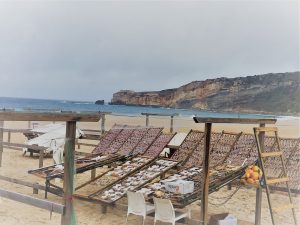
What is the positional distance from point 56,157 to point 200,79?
54.1 meters

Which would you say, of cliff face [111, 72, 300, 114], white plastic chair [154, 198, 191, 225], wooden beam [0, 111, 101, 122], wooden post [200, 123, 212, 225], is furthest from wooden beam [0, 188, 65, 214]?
cliff face [111, 72, 300, 114]

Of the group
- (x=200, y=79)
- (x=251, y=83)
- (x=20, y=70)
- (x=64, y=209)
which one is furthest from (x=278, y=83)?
(x=64, y=209)

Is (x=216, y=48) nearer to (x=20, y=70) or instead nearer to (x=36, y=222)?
(x=20, y=70)

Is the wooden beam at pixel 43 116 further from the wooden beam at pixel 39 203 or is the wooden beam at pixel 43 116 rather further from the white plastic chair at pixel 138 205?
the white plastic chair at pixel 138 205

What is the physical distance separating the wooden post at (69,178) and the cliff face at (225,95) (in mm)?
45592

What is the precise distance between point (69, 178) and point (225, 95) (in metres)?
56.5

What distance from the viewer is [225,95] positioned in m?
58.2

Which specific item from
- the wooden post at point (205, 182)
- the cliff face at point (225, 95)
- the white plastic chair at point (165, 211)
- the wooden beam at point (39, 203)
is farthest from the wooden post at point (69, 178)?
the cliff face at point (225, 95)

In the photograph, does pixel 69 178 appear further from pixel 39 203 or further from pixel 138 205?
pixel 138 205

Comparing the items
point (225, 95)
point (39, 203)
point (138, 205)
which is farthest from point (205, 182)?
point (225, 95)

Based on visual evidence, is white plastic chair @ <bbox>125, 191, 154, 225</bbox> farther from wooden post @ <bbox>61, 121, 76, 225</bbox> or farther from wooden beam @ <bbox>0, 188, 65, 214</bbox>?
wooden beam @ <bbox>0, 188, 65, 214</bbox>

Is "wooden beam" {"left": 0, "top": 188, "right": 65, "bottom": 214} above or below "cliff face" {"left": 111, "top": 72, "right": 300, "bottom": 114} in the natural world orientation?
below

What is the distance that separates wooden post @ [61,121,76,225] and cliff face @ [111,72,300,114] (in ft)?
150

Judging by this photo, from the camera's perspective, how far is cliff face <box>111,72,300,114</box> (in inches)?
2020
